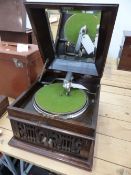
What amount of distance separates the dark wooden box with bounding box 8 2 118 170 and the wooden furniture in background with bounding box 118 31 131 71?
0.49m

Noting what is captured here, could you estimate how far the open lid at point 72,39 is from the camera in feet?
2.51

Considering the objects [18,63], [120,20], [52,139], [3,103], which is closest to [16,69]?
[18,63]

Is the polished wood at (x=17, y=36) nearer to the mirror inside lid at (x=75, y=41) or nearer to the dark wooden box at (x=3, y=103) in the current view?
the mirror inside lid at (x=75, y=41)

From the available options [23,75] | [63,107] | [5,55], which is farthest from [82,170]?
[5,55]

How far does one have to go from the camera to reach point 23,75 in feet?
2.92

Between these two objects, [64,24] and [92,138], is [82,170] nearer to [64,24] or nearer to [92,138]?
[92,138]

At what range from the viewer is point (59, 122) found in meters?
0.59

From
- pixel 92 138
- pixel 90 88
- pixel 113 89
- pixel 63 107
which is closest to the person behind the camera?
pixel 92 138

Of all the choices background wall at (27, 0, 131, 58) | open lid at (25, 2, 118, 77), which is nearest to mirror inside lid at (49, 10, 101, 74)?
open lid at (25, 2, 118, 77)

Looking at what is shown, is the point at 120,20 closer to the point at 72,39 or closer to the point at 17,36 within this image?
the point at 72,39

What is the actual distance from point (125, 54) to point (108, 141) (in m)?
0.78

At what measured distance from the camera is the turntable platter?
0.67 m

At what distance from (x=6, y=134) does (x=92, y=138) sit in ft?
1.35

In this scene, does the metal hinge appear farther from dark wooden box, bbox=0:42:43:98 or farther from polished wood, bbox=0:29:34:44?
polished wood, bbox=0:29:34:44
